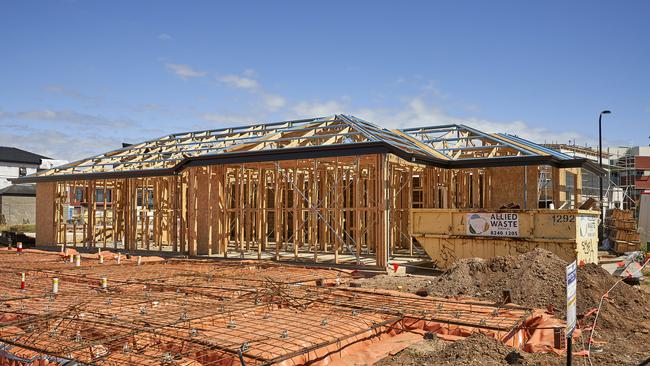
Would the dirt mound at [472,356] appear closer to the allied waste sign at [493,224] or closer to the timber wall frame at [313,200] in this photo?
the allied waste sign at [493,224]

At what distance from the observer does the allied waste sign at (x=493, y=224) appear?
51.3 feet

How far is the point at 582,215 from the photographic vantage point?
15148mm

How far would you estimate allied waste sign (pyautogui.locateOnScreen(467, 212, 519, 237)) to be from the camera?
15641 mm

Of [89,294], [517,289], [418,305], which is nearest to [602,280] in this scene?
[517,289]

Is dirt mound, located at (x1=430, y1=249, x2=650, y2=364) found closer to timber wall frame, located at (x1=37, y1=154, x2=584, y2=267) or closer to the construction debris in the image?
timber wall frame, located at (x1=37, y1=154, x2=584, y2=267)

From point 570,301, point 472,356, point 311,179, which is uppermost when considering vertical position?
point 311,179

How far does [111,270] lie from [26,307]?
6132mm

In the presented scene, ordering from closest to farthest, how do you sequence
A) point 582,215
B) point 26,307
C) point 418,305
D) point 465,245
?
point 26,307
point 418,305
point 582,215
point 465,245

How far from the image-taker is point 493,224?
15898 millimetres

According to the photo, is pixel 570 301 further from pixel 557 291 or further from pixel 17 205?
pixel 17 205

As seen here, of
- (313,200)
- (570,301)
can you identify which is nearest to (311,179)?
(313,200)

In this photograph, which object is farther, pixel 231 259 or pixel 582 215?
pixel 231 259

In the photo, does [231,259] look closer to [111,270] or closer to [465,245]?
[111,270]

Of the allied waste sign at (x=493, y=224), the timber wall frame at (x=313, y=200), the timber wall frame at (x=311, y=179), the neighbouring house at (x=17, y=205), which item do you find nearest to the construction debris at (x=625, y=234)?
the timber wall frame at (x=311, y=179)
